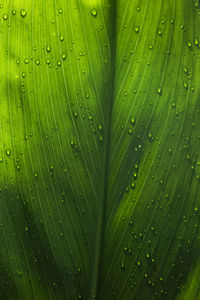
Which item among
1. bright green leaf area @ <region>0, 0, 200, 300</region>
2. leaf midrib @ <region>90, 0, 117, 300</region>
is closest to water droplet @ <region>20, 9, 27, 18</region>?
bright green leaf area @ <region>0, 0, 200, 300</region>

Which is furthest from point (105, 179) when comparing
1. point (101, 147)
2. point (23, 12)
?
point (23, 12)

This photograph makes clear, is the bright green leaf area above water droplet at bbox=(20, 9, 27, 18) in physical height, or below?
below

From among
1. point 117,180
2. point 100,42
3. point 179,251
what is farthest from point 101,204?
point 100,42

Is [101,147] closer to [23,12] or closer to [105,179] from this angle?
[105,179]

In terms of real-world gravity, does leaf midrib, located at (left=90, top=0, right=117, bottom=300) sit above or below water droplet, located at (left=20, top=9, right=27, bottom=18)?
below

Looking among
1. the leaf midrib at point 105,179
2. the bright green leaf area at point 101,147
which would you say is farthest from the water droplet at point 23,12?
the leaf midrib at point 105,179

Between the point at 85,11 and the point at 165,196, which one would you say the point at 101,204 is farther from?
the point at 85,11

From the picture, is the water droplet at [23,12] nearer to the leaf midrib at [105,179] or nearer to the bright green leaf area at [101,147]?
the bright green leaf area at [101,147]

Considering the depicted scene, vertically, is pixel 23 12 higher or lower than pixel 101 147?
higher

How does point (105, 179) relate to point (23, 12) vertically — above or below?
below

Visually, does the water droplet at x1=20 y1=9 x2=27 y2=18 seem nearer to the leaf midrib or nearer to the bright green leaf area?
the bright green leaf area
